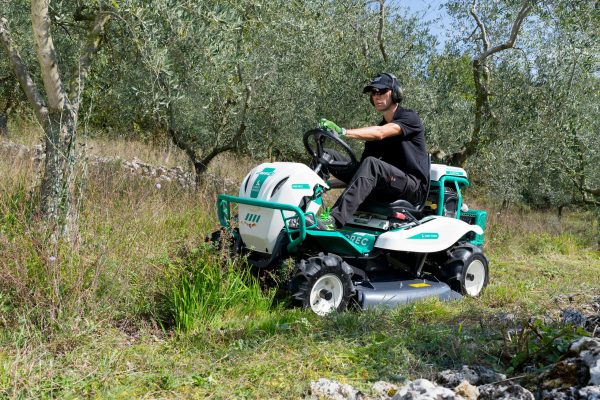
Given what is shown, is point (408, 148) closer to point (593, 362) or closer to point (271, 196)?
point (271, 196)

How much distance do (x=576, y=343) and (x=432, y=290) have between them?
7.83 ft

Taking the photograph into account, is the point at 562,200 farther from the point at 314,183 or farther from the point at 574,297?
the point at 314,183

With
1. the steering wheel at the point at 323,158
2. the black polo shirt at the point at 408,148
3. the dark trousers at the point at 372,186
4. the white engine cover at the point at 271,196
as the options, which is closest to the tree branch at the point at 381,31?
the black polo shirt at the point at 408,148

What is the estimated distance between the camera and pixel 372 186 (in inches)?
200

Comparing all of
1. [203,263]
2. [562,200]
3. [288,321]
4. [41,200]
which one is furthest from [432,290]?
[562,200]

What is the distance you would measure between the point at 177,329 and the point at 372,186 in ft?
6.46

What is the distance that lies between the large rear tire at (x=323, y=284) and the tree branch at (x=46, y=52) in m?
2.45

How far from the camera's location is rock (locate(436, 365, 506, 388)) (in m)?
3.24

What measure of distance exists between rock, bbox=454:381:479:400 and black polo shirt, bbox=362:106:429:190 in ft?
9.10

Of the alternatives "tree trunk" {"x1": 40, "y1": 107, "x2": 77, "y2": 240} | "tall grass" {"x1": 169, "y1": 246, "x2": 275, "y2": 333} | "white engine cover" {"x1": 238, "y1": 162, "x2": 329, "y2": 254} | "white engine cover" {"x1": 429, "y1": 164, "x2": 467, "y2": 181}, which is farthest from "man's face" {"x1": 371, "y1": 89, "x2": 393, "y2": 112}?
"tree trunk" {"x1": 40, "y1": 107, "x2": 77, "y2": 240}

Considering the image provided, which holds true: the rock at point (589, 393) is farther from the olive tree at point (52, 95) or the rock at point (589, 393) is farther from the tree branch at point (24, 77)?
the tree branch at point (24, 77)

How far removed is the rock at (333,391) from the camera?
121 inches

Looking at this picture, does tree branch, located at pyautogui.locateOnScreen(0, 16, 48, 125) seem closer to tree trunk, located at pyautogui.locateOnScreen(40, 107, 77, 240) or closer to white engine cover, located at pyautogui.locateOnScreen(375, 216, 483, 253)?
tree trunk, located at pyautogui.locateOnScreen(40, 107, 77, 240)

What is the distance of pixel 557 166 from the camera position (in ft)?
41.4
